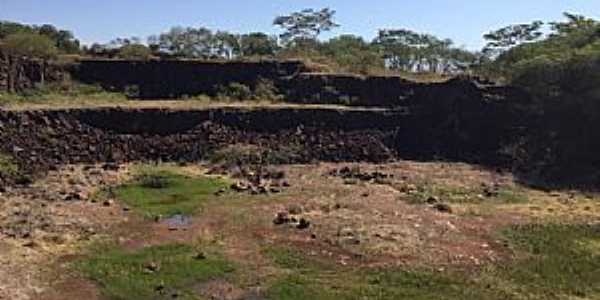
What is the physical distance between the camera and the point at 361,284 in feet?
89.8

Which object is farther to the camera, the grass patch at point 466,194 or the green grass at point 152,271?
the grass patch at point 466,194

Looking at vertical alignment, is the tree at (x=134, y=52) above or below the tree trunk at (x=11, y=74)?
above

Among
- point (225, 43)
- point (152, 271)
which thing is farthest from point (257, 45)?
point (152, 271)

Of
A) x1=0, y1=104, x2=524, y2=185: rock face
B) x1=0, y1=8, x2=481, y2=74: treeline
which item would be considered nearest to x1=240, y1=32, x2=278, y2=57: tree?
x1=0, y1=8, x2=481, y2=74: treeline

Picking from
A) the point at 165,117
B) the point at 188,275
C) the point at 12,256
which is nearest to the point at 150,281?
the point at 188,275

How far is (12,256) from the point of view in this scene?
2945 centimetres

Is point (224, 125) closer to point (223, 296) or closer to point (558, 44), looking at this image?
point (558, 44)

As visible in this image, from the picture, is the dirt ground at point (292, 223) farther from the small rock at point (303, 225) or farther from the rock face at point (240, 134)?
the rock face at point (240, 134)

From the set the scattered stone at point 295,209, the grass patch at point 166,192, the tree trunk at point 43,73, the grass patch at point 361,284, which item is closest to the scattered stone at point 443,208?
the scattered stone at point 295,209

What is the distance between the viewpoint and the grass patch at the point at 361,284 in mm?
26281

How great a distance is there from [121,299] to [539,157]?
31629mm

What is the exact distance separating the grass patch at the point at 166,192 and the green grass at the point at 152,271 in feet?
20.4

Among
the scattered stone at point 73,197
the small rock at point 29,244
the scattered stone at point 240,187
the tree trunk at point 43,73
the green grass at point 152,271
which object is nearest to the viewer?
the green grass at point 152,271

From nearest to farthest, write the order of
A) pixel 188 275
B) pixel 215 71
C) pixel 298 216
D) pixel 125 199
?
pixel 188 275, pixel 298 216, pixel 125 199, pixel 215 71
